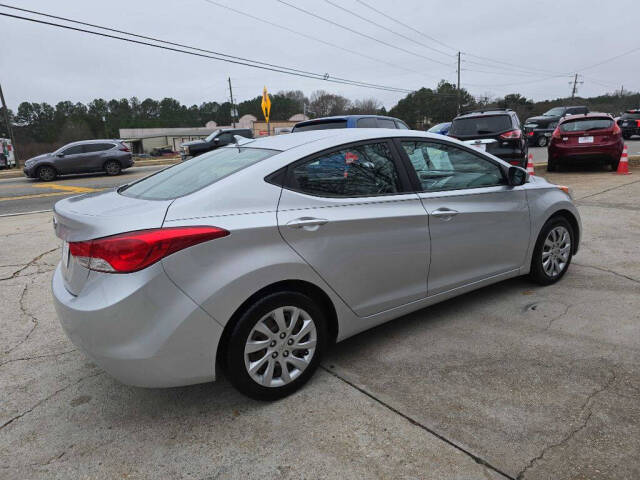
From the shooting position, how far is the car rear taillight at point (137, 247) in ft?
7.27

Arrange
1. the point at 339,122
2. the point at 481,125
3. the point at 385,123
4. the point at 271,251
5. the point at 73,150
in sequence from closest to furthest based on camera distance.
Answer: the point at 271,251 < the point at 339,122 < the point at 385,123 < the point at 481,125 < the point at 73,150

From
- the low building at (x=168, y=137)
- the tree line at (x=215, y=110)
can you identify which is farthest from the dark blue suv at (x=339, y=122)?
the low building at (x=168, y=137)

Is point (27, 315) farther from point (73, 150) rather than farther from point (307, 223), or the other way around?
point (73, 150)

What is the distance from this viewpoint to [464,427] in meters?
2.40

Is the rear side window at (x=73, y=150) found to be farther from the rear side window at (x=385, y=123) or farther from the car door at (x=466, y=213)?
the car door at (x=466, y=213)

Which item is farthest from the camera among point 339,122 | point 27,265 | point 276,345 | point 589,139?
point 589,139

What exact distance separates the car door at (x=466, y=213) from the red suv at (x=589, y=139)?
9.14 meters

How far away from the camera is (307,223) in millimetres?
2646

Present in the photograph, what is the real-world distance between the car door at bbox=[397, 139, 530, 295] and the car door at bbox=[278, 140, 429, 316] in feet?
0.47

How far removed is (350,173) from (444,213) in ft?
2.54

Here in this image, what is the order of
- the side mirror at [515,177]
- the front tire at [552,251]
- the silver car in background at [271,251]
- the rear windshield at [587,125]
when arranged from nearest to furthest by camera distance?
the silver car in background at [271,251], the side mirror at [515,177], the front tire at [552,251], the rear windshield at [587,125]

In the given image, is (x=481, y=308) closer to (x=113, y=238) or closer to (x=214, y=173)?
(x=214, y=173)

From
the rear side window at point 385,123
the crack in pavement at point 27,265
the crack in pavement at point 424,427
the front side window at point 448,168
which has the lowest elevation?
the crack in pavement at point 424,427

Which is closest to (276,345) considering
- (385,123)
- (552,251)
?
(552,251)
